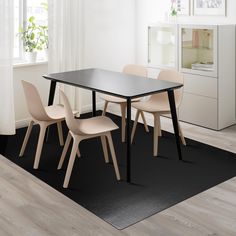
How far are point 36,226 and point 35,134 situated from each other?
2.11 meters

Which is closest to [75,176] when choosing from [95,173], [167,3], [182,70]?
[95,173]

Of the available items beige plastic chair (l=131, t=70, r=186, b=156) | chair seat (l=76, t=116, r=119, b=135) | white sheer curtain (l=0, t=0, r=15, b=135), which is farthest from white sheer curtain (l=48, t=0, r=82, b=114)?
chair seat (l=76, t=116, r=119, b=135)

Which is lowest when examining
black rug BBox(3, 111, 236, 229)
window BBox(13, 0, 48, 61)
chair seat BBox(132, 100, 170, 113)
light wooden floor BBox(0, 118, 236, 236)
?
light wooden floor BBox(0, 118, 236, 236)

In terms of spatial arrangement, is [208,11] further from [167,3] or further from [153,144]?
[153,144]

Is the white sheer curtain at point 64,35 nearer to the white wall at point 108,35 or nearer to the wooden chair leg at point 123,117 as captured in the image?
the white wall at point 108,35

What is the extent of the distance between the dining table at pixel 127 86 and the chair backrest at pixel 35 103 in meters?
0.33

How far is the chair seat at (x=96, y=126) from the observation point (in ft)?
11.9

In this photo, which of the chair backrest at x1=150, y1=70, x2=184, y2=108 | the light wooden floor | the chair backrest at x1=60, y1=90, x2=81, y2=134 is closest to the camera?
the light wooden floor

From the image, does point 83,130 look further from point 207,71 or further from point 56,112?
point 207,71

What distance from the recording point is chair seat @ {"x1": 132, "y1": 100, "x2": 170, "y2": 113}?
423 cm

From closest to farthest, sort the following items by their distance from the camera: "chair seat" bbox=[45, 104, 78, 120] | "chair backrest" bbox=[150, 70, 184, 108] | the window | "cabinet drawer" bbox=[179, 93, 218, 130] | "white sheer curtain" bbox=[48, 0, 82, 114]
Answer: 1. "chair seat" bbox=[45, 104, 78, 120]
2. "chair backrest" bbox=[150, 70, 184, 108]
3. "cabinet drawer" bbox=[179, 93, 218, 130]
4. "white sheer curtain" bbox=[48, 0, 82, 114]
5. the window

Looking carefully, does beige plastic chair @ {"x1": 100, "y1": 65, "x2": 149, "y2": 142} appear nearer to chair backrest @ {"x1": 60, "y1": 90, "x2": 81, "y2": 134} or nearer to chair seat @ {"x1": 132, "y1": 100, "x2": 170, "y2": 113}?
chair seat @ {"x1": 132, "y1": 100, "x2": 170, "y2": 113}

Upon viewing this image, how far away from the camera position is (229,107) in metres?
Result: 5.15

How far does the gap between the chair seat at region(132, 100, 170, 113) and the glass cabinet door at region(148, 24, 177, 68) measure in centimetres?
95
